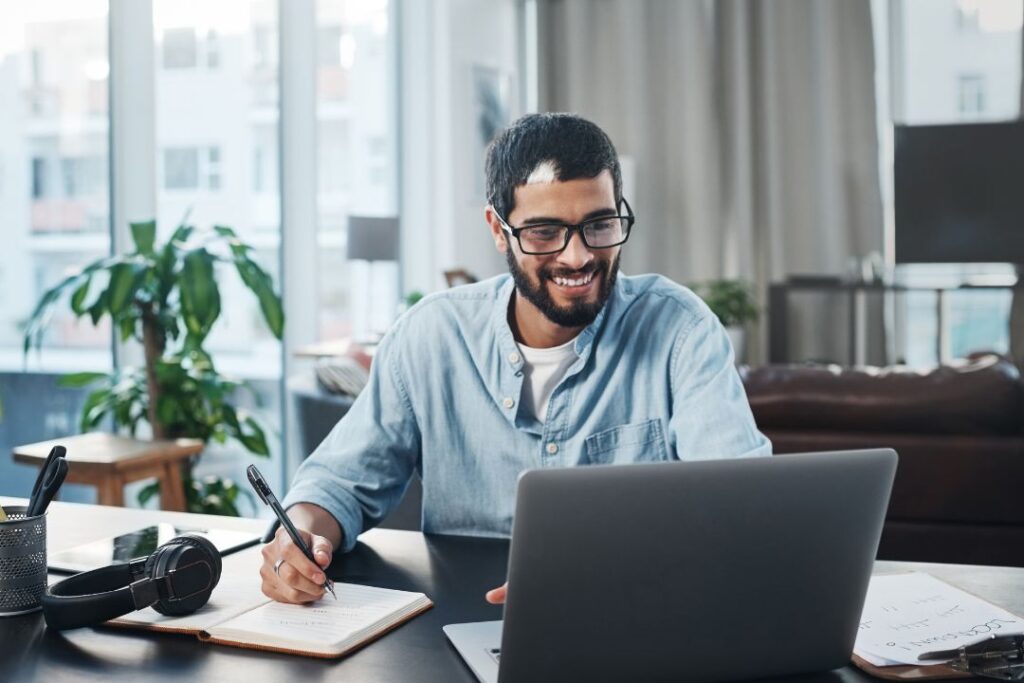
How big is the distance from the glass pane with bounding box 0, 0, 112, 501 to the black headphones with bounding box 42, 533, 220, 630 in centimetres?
210

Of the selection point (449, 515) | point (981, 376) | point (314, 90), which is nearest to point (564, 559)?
point (449, 515)

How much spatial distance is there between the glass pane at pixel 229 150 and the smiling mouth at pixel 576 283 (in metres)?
2.28

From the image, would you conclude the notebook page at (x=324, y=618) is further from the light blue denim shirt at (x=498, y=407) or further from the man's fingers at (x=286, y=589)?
the light blue denim shirt at (x=498, y=407)

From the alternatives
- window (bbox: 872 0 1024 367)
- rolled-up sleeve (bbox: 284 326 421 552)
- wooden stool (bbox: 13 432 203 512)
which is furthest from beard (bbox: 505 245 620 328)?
window (bbox: 872 0 1024 367)

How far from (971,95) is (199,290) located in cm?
442

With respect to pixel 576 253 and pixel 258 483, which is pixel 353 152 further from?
pixel 258 483

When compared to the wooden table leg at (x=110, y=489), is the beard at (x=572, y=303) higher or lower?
higher

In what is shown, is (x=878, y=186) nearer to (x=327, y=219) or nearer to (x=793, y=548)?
(x=327, y=219)

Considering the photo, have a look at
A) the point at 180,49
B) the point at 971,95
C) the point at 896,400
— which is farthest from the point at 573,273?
the point at 971,95

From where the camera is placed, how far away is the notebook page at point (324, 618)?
97 centimetres

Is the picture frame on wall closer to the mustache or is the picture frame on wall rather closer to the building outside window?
the building outside window

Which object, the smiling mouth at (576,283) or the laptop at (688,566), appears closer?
the laptop at (688,566)

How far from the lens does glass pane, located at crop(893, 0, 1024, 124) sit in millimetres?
5508

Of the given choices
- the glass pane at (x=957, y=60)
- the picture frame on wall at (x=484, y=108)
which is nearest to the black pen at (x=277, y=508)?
the picture frame on wall at (x=484, y=108)
